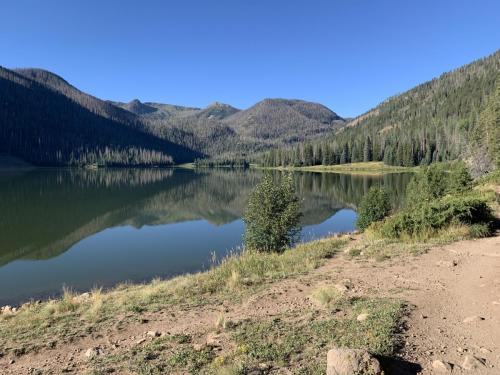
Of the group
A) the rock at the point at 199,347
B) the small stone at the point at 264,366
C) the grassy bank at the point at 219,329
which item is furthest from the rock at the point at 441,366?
the rock at the point at 199,347

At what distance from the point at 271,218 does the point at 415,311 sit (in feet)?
57.8

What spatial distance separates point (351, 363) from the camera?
6.79 metres

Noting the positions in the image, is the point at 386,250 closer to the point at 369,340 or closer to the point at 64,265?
the point at 369,340

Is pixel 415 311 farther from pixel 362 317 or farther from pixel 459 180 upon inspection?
pixel 459 180

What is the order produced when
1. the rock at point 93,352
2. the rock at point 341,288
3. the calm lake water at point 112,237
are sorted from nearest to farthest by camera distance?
the rock at point 93,352 < the rock at point 341,288 < the calm lake water at point 112,237

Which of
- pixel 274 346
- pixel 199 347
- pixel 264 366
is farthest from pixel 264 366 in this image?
pixel 199 347

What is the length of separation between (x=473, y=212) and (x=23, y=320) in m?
22.3

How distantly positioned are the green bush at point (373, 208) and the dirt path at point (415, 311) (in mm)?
14082

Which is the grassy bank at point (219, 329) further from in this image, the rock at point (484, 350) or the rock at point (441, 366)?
the rock at point (484, 350)

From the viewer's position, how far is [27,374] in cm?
881

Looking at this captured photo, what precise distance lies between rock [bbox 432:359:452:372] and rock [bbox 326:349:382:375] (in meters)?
1.33

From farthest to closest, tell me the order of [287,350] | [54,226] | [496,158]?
[496,158], [54,226], [287,350]

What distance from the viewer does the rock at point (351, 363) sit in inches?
264

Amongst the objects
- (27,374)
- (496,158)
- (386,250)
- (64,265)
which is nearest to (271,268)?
(386,250)
